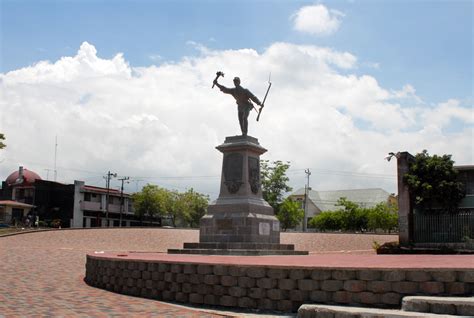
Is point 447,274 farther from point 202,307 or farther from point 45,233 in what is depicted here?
point 45,233

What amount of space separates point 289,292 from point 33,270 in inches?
328

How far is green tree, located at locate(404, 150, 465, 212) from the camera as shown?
26.0 meters

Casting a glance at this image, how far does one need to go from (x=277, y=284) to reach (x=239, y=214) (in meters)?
7.45

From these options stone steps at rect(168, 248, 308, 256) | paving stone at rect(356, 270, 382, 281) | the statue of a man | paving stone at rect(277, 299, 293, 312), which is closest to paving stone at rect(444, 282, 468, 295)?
paving stone at rect(356, 270, 382, 281)

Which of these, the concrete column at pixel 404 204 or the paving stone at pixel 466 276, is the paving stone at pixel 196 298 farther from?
the concrete column at pixel 404 204

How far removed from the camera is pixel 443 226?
26.1 metres

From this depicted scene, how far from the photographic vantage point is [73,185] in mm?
59969

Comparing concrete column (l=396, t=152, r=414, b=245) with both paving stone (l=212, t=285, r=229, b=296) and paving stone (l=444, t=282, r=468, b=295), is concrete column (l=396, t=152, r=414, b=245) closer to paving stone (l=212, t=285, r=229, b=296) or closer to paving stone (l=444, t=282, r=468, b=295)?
paving stone (l=212, t=285, r=229, b=296)

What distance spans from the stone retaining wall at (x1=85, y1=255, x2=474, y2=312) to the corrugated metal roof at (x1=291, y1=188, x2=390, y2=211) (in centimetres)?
7517

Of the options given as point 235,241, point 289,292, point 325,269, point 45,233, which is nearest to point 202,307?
point 289,292

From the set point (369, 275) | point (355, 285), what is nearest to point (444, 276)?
point (369, 275)

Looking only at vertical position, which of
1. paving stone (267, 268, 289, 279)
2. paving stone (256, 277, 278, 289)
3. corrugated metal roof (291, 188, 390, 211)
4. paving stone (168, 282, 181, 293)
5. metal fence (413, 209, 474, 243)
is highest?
corrugated metal roof (291, 188, 390, 211)

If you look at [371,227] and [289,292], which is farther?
[371,227]

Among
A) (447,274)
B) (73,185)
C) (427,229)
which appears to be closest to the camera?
(447,274)
